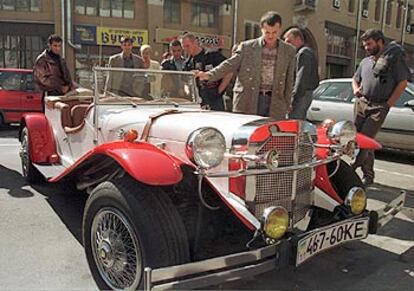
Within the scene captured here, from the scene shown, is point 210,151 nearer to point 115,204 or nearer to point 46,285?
point 115,204

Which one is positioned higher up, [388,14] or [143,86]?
[388,14]

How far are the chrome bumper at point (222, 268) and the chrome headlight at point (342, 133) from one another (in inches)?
39.1

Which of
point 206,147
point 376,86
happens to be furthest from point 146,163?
point 376,86

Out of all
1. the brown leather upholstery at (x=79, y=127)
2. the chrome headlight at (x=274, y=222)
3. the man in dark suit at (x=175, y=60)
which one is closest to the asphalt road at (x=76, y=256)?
the chrome headlight at (x=274, y=222)

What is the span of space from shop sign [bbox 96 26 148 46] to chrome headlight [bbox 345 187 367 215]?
683 inches

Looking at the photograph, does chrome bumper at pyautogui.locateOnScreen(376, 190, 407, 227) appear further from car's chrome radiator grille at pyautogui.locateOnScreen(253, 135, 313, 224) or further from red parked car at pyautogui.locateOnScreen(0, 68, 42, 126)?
red parked car at pyautogui.locateOnScreen(0, 68, 42, 126)

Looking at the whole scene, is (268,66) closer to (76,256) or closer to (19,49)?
(76,256)

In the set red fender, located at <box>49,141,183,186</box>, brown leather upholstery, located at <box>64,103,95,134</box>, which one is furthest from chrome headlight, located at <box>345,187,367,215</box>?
brown leather upholstery, located at <box>64,103,95,134</box>

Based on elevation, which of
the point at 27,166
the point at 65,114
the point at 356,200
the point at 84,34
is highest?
the point at 84,34

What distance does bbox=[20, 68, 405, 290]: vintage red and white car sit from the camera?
2404mm

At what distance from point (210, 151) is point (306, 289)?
1.24m

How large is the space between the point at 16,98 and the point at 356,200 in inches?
371

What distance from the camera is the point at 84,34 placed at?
1880cm

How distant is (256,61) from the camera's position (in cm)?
412
